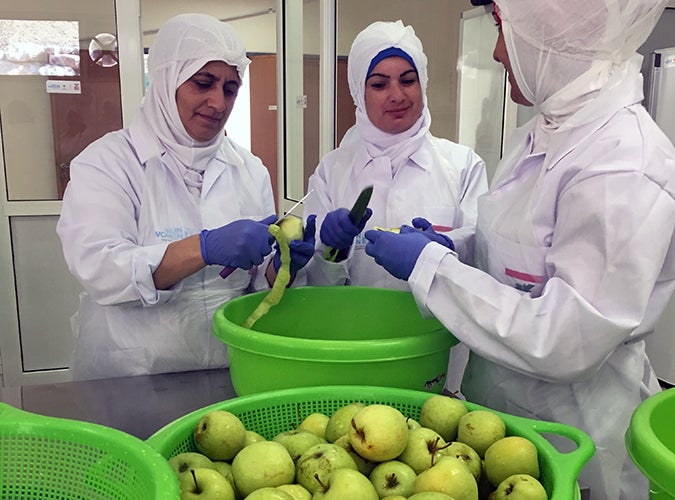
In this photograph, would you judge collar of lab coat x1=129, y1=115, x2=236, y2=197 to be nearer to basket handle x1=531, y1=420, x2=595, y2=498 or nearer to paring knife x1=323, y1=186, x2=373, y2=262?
paring knife x1=323, y1=186, x2=373, y2=262

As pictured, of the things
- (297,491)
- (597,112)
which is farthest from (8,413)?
(597,112)

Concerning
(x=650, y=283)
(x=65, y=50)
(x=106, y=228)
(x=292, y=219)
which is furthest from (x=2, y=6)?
(x=650, y=283)

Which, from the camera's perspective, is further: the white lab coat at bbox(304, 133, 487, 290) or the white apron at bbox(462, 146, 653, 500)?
the white lab coat at bbox(304, 133, 487, 290)

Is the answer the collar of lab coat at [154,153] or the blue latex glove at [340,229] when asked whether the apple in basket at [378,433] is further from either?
the collar of lab coat at [154,153]

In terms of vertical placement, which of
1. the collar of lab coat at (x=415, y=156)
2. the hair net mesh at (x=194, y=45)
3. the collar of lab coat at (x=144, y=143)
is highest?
the hair net mesh at (x=194, y=45)

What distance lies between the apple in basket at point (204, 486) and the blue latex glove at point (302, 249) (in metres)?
0.63

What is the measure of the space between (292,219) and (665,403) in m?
0.76

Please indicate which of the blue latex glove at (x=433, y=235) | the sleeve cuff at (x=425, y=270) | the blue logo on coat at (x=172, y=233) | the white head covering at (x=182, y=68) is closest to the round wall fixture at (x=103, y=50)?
the white head covering at (x=182, y=68)

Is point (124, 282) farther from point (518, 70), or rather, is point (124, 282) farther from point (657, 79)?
point (657, 79)

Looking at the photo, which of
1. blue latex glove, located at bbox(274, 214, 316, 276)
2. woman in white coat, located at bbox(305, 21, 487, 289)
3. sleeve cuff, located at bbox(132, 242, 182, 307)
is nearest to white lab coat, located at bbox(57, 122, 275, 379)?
sleeve cuff, located at bbox(132, 242, 182, 307)

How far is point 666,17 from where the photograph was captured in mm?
3266

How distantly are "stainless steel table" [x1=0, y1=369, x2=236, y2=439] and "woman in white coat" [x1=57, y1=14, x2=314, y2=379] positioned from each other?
14cm

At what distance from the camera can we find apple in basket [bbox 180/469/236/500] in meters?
0.68

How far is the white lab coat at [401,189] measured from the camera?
169 cm
